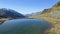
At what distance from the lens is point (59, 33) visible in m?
24.6

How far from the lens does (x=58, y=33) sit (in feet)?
80.9

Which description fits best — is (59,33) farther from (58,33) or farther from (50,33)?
(50,33)

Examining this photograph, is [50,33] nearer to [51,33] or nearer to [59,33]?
[51,33]

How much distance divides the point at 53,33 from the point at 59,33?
1.29m

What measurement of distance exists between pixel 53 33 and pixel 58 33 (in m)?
1.10

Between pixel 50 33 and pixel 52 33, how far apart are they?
1.40 feet

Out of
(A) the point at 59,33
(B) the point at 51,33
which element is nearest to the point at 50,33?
(B) the point at 51,33

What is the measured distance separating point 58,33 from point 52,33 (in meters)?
1.34

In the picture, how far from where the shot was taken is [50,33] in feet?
83.5

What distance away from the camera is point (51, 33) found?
2545cm

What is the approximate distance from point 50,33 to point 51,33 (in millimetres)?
213

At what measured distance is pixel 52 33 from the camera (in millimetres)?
25469

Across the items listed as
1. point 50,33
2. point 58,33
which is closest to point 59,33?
point 58,33
